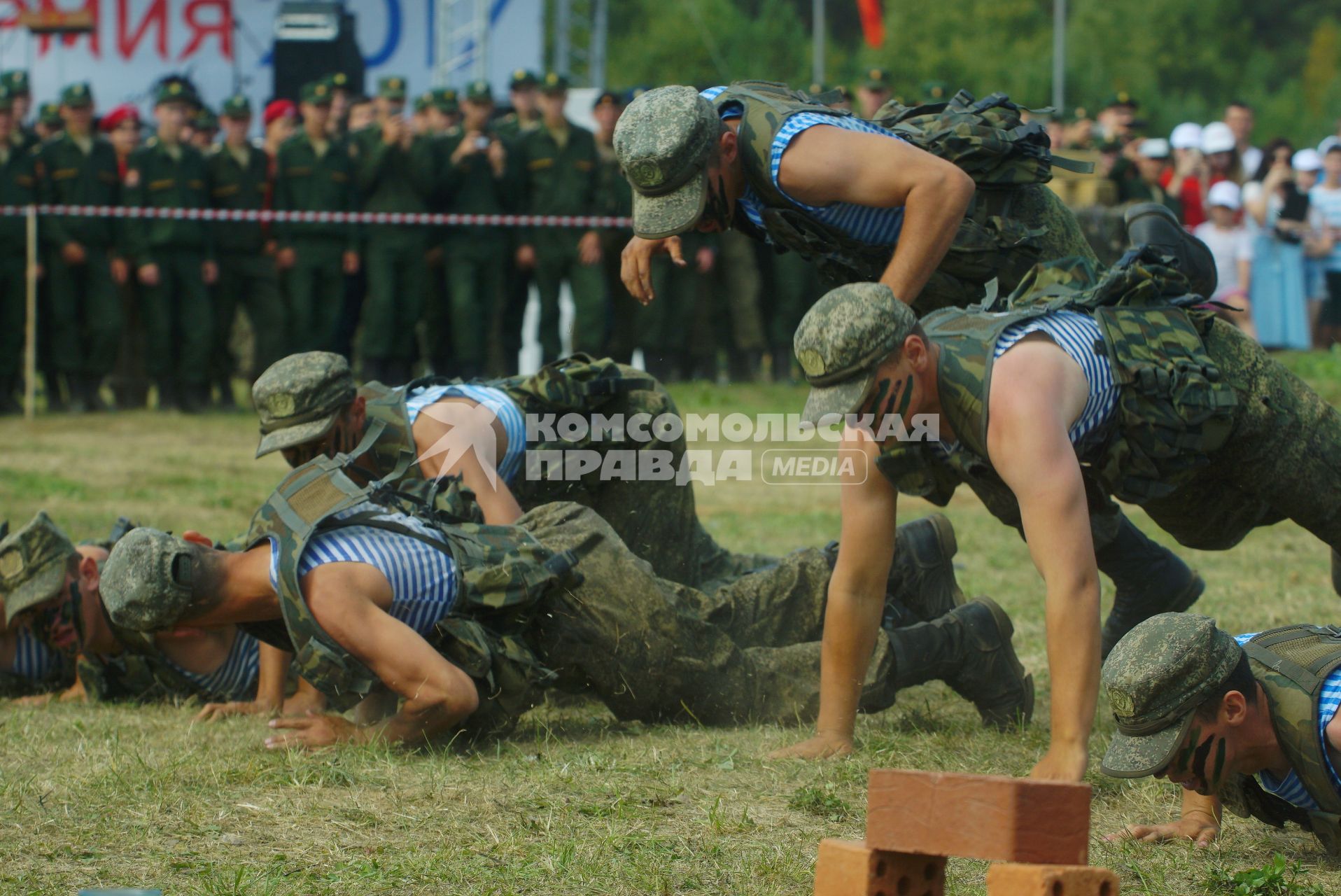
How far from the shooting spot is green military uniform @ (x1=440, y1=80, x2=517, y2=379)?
12031 millimetres

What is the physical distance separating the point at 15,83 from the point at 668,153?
9274mm

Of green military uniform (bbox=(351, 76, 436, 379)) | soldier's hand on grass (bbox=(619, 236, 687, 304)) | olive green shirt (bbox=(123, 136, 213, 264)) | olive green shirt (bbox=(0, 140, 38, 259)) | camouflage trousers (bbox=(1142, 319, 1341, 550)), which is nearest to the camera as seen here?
camouflage trousers (bbox=(1142, 319, 1341, 550))

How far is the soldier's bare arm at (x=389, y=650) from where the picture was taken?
14.0ft

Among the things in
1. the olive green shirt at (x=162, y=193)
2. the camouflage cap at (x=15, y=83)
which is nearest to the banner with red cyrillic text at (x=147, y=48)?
the camouflage cap at (x=15, y=83)

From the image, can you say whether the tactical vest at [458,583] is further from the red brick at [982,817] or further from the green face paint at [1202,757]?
the red brick at [982,817]

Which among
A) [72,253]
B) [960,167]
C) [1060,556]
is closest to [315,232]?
[72,253]

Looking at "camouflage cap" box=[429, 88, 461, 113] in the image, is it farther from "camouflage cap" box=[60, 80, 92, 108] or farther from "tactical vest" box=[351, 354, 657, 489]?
"tactical vest" box=[351, 354, 657, 489]

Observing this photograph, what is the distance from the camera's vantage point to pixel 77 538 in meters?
7.63

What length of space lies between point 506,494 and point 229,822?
1.53 m

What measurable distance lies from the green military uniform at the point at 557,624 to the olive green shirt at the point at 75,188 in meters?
7.81

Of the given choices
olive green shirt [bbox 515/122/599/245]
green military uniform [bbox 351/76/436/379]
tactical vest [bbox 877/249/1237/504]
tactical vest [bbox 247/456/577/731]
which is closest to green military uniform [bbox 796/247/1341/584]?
tactical vest [bbox 877/249/1237/504]

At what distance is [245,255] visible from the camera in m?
12.2

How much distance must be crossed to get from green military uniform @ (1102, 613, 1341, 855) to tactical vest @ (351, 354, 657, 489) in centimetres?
229

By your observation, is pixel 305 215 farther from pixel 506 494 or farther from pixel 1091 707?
pixel 1091 707
